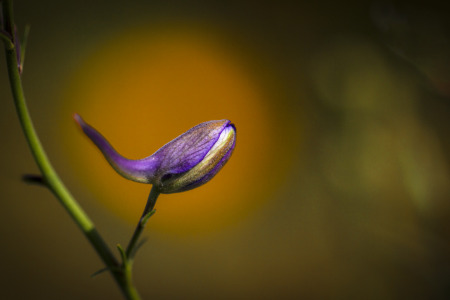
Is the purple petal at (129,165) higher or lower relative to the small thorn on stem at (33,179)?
lower

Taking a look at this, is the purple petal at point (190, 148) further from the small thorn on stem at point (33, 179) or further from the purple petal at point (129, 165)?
the small thorn on stem at point (33, 179)

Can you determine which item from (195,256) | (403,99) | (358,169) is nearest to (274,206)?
(195,256)

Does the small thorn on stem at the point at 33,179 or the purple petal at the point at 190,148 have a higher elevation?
the small thorn on stem at the point at 33,179

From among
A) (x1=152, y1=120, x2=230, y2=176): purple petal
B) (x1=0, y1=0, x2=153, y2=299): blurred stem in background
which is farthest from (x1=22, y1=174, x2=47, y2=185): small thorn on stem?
(x1=152, y1=120, x2=230, y2=176): purple petal

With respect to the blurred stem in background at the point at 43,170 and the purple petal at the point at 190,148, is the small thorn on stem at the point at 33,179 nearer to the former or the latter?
the blurred stem in background at the point at 43,170

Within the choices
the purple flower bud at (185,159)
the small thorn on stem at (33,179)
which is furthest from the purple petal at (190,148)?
the small thorn on stem at (33,179)

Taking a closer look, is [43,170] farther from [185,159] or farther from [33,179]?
[185,159]

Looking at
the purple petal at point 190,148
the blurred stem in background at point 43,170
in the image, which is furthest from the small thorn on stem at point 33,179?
the purple petal at point 190,148

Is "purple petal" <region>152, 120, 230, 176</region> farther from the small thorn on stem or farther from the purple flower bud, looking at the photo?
the small thorn on stem
